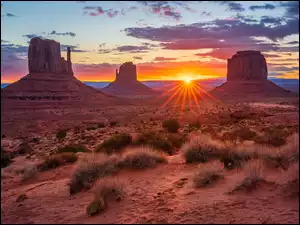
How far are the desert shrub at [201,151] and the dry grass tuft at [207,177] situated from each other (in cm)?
256

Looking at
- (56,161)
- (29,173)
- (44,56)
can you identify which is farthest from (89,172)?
(44,56)

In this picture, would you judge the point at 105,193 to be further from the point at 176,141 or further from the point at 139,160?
the point at 176,141

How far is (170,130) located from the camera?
82.5ft

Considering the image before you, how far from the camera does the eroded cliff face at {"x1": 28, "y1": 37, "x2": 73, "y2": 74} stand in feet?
298

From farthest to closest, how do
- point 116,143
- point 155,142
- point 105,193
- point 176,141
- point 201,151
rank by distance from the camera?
point 176,141 → point 116,143 → point 155,142 → point 201,151 → point 105,193

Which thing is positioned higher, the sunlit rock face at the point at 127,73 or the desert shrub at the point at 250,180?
the sunlit rock face at the point at 127,73

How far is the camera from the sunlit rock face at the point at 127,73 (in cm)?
17175

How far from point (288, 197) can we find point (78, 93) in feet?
255

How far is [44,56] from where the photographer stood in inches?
3622

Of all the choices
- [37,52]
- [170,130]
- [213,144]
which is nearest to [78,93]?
[37,52]

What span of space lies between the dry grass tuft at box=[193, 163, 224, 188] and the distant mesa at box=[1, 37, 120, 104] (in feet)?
215

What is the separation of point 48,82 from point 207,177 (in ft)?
263

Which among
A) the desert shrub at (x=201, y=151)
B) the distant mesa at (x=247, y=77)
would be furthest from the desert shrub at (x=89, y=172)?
the distant mesa at (x=247, y=77)

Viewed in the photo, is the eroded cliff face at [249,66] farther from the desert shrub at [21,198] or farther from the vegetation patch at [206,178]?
the desert shrub at [21,198]
